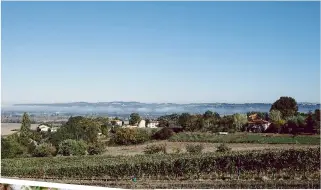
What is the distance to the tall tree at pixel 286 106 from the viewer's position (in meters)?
3.79

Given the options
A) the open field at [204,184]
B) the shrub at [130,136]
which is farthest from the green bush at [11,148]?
the shrub at [130,136]

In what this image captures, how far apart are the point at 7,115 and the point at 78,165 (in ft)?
2.17

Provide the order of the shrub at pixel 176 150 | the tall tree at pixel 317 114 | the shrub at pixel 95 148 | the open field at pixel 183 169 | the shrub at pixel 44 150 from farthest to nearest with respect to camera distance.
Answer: the shrub at pixel 44 150 < the shrub at pixel 95 148 < the shrub at pixel 176 150 < the open field at pixel 183 169 < the tall tree at pixel 317 114

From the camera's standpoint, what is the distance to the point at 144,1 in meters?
3.96

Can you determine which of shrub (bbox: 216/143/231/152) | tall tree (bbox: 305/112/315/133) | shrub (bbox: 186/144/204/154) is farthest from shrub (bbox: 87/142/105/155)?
tall tree (bbox: 305/112/315/133)

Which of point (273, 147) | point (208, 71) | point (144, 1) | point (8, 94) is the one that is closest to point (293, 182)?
point (273, 147)

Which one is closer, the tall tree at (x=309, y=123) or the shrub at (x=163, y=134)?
the tall tree at (x=309, y=123)

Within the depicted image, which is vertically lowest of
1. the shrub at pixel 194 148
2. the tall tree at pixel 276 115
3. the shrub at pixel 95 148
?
the shrub at pixel 95 148

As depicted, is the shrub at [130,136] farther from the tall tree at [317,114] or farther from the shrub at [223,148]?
the tall tree at [317,114]

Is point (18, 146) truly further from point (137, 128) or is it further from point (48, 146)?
point (137, 128)

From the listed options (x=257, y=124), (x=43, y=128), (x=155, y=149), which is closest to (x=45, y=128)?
(x=43, y=128)

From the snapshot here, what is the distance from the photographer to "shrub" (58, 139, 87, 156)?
465 centimetres

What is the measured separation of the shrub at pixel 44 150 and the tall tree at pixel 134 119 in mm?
771

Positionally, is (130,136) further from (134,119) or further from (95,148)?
(95,148)
